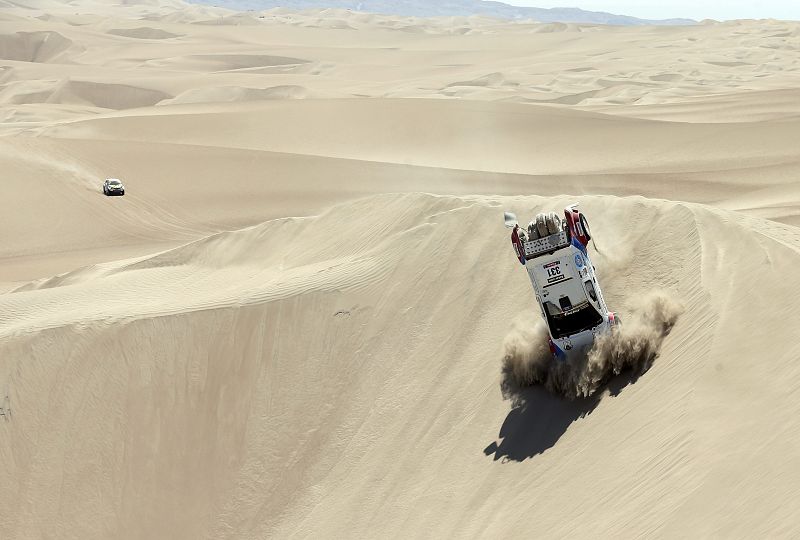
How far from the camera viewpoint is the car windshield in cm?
1011

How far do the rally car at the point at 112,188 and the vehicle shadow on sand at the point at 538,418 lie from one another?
1008 inches

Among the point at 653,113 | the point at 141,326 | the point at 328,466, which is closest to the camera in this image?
the point at 328,466

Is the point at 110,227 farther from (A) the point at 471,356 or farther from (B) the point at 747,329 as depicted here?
(B) the point at 747,329

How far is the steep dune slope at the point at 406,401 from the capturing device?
28.9 feet

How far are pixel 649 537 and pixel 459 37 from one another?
120 m

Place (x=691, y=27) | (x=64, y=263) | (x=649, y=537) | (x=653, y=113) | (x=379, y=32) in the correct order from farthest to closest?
(x=379, y=32), (x=691, y=27), (x=653, y=113), (x=64, y=263), (x=649, y=537)

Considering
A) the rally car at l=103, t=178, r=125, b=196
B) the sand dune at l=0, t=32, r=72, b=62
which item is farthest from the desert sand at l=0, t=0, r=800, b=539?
the sand dune at l=0, t=32, r=72, b=62

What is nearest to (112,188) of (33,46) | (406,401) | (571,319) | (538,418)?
(406,401)

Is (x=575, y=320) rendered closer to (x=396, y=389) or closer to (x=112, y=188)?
(x=396, y=389)

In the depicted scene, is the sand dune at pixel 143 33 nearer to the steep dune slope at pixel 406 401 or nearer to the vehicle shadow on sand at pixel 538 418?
the steep dune slope at pixel 406 401

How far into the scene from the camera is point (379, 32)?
135625mm

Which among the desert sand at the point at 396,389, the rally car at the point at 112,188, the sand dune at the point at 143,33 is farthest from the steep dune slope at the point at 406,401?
the sand dune at the point at 143,33

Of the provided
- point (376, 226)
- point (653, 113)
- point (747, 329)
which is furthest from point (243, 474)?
point (653, 113)

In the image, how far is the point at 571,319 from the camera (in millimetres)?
10172
